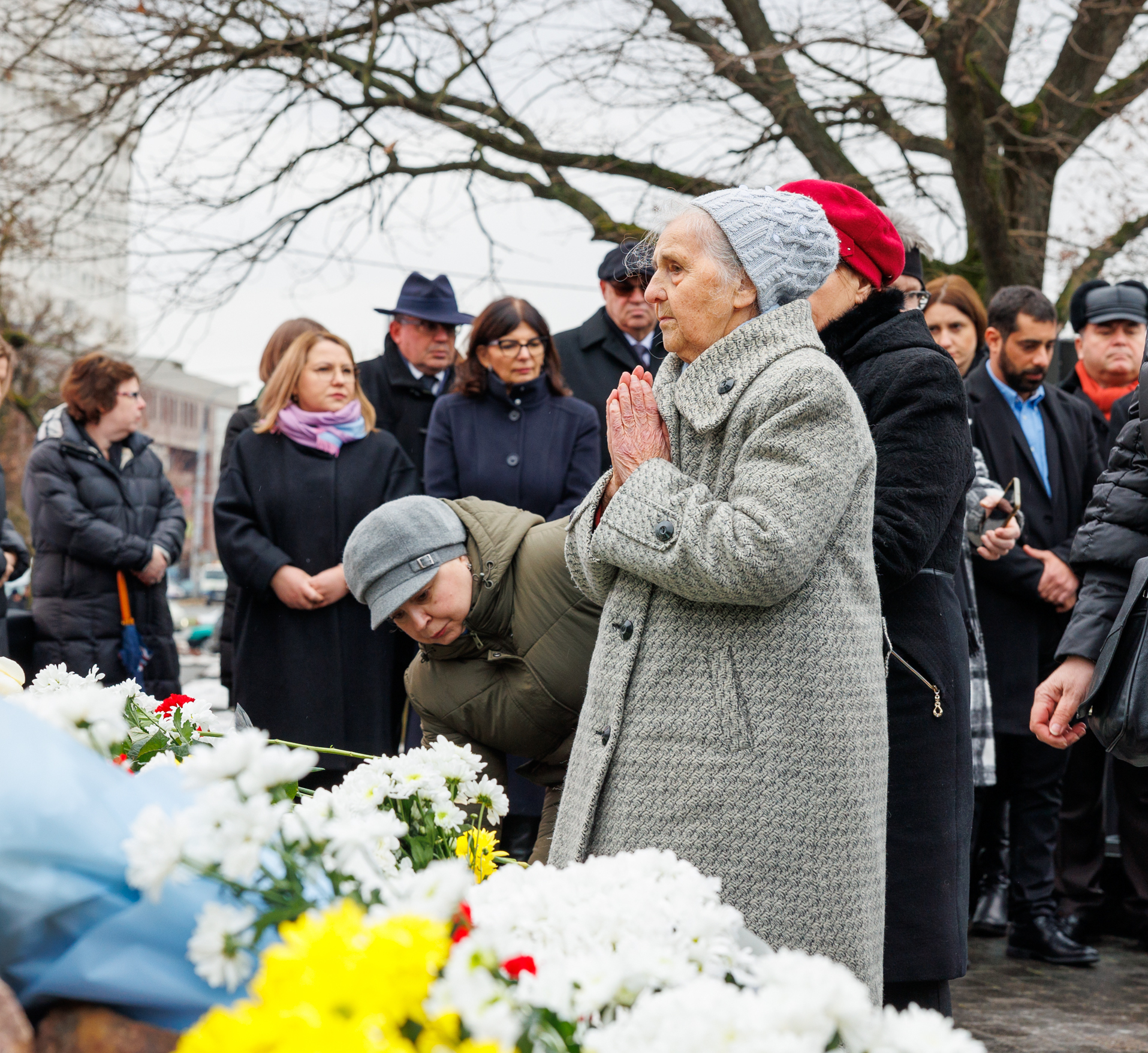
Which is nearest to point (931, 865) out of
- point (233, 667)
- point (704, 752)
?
point (704, 752)

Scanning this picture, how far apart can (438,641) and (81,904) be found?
1811 mm

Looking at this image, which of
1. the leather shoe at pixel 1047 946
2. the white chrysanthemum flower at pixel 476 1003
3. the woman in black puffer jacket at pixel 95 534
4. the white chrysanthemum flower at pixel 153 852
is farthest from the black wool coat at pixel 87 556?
the white chrysanthemum flower at pixel 476 1003

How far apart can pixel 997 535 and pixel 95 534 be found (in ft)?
12.5

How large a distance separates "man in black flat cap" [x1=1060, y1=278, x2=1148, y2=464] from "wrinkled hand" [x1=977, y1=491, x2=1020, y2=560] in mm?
1095

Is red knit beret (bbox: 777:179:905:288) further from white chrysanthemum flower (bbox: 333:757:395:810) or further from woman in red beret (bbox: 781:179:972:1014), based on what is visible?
white chrysanthemum flower (bbox: 333:757:395:810)

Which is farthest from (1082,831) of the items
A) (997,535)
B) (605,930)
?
(605,930)

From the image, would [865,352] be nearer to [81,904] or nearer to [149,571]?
[81,904]

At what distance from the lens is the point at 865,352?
9.19 feet

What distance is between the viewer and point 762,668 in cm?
218

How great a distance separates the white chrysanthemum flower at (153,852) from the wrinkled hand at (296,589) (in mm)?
3625

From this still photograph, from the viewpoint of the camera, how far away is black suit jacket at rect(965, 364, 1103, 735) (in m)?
5.03

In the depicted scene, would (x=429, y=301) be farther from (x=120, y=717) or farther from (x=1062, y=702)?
(x=120, y=717)

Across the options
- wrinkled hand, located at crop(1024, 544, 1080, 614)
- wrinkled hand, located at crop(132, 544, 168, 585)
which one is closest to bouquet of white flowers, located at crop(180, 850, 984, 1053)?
wrinkled hand, located at crop(1024, 544, 1080, 614)

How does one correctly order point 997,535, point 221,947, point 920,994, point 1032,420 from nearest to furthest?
point 221,947 < point 920,994 < point 997,535 < point 1032,420
